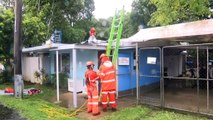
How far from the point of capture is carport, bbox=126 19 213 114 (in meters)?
10.1

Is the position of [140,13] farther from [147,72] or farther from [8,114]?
[8,114]

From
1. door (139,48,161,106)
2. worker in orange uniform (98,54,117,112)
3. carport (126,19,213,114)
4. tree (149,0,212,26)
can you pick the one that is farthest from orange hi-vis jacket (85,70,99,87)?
door (139,48,161,106)

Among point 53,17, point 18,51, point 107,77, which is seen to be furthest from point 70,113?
point 53,17

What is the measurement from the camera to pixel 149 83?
15156 millimetres

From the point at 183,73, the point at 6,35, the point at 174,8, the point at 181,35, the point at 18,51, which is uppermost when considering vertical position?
the point at 174,8

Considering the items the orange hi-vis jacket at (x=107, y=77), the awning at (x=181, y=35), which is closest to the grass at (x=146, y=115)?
the orange hi-vis jacket at (x=107, y=77)

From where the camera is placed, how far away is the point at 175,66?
17344 millimetres

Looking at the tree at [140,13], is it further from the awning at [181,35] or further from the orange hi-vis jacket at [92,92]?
the orange hi-vis jacket at [92,92]

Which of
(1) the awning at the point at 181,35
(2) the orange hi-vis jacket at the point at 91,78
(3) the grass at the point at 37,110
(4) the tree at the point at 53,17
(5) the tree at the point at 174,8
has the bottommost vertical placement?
(3) the grass at the point at 37,110

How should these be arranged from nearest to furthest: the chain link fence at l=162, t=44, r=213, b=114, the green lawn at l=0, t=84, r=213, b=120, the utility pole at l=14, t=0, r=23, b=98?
the green lawn at l=0, t=84, r=213, b=120, the utility pole at l=14, t=0, r=23, b=98, the chain link fence at l=162, t=44, r=213, b=114

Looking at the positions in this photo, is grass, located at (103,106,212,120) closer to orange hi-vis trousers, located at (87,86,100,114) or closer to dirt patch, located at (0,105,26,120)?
orange hi-vis trousers, located at (87,86,100,114)

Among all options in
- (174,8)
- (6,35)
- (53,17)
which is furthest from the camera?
(53,17)

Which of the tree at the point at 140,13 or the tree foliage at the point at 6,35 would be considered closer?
the tree foliage at the point at 6,35

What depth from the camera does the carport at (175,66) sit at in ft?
33.0
